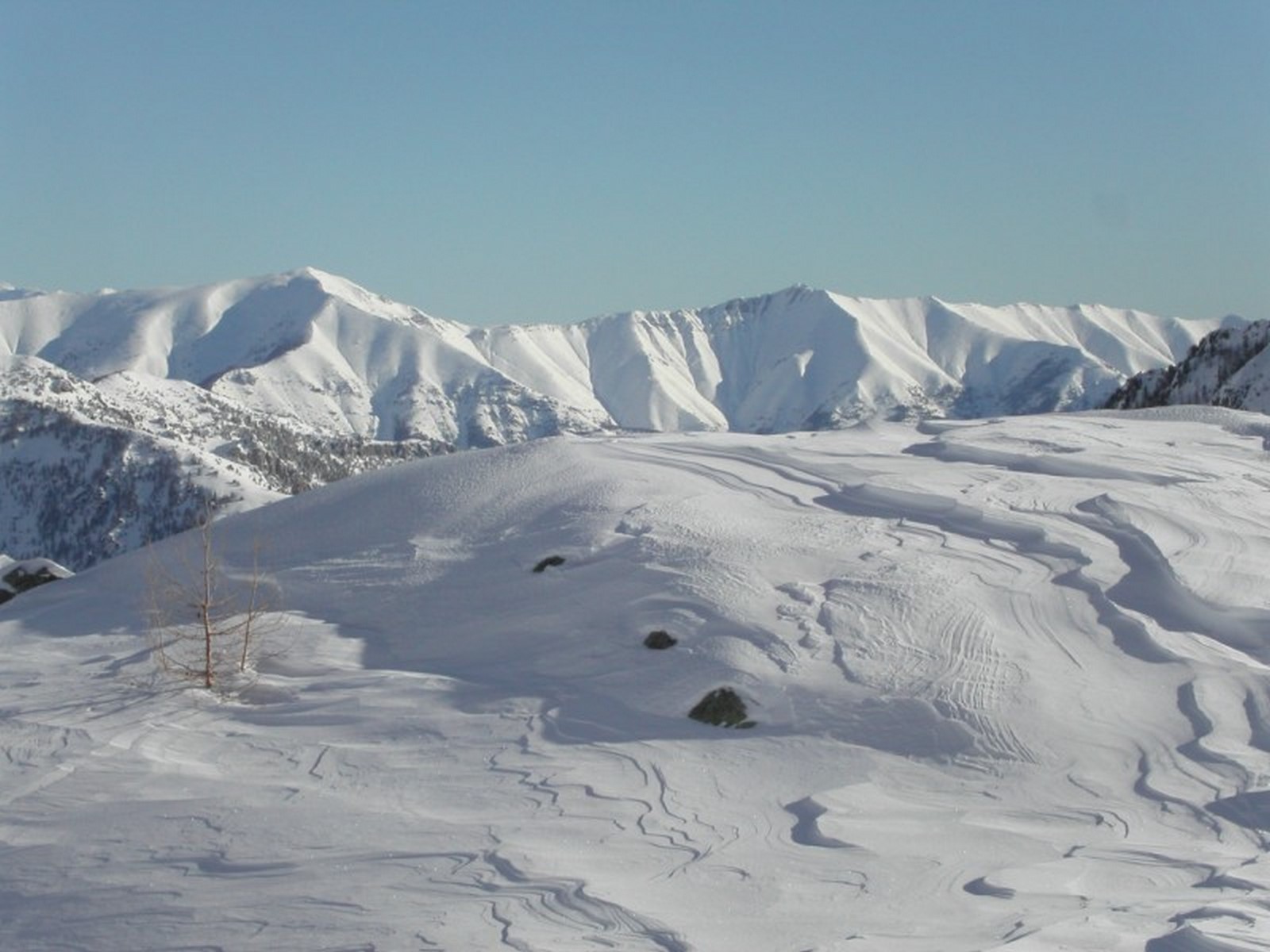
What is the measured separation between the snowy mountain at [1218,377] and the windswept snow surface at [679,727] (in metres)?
51.6

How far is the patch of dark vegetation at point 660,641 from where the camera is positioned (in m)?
17.2

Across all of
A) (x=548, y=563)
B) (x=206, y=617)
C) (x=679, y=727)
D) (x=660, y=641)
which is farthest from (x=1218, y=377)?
(x=206, y=617)

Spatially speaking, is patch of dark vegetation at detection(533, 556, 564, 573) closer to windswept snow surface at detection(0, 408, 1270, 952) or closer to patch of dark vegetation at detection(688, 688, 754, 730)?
windswept snow surface at detection(0, 408, 1270, 952)

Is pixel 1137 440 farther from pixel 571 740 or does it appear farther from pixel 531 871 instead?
pixel 531 871

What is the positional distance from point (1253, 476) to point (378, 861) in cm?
2071

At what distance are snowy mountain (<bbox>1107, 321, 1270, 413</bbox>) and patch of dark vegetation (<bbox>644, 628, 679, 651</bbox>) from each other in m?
62.1

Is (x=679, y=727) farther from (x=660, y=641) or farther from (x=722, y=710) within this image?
(x=660, y=641)

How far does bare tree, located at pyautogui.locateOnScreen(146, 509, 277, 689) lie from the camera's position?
17656 millimetres

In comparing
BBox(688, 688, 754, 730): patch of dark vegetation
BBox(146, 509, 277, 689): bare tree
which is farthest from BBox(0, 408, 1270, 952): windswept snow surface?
BBox(146, 509, 277, 689): bare tree

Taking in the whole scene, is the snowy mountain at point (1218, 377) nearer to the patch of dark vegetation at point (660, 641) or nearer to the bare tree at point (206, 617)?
the patch of dark vegetation at point (660, 641)

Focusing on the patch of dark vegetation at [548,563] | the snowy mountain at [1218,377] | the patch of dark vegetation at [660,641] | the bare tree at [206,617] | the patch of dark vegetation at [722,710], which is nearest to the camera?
the patch of dark vegetation at [722,710]

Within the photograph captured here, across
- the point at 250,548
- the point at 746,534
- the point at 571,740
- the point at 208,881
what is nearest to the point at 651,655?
the point at 571,740

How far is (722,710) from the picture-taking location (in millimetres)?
15445

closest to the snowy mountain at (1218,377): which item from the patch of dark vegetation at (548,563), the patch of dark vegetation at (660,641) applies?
the patch of dark vegetation at (548,563)
